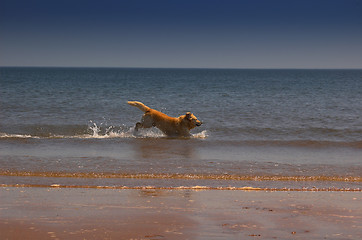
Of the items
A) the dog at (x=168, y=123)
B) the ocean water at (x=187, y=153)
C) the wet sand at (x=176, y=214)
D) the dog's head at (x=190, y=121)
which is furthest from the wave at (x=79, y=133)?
the wet sand at (x=176, y=214)

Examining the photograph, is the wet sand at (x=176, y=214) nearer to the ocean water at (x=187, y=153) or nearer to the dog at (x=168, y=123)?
the ocean water at (x=187, y=153)

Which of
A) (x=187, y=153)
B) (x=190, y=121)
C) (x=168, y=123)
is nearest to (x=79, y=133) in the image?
(x=168, y=123)

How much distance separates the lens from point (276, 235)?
18.4 feet

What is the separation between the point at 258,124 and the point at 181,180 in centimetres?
1004

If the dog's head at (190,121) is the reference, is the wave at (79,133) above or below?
below

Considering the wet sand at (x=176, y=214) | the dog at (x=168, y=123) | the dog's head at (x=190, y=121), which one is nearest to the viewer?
the wet sand at (x=176, y=214)

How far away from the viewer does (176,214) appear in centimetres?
636

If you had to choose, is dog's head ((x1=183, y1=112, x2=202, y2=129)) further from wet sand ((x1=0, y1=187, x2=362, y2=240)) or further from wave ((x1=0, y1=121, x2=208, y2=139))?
wet sand ((x1=0, y1=187, x2=362, y2=240))

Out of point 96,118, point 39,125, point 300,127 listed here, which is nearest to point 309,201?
point 300,127

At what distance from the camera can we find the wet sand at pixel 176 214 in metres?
5.63

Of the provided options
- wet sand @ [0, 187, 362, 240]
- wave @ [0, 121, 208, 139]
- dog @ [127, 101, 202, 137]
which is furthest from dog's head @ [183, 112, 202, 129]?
wet sand @ [0, 187, 362, 240]

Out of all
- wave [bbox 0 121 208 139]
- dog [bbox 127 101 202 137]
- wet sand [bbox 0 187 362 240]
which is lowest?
wave [bbox 0 121 208 139]

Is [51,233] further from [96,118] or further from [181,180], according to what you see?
[96,118]

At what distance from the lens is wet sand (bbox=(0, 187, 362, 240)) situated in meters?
5.63
